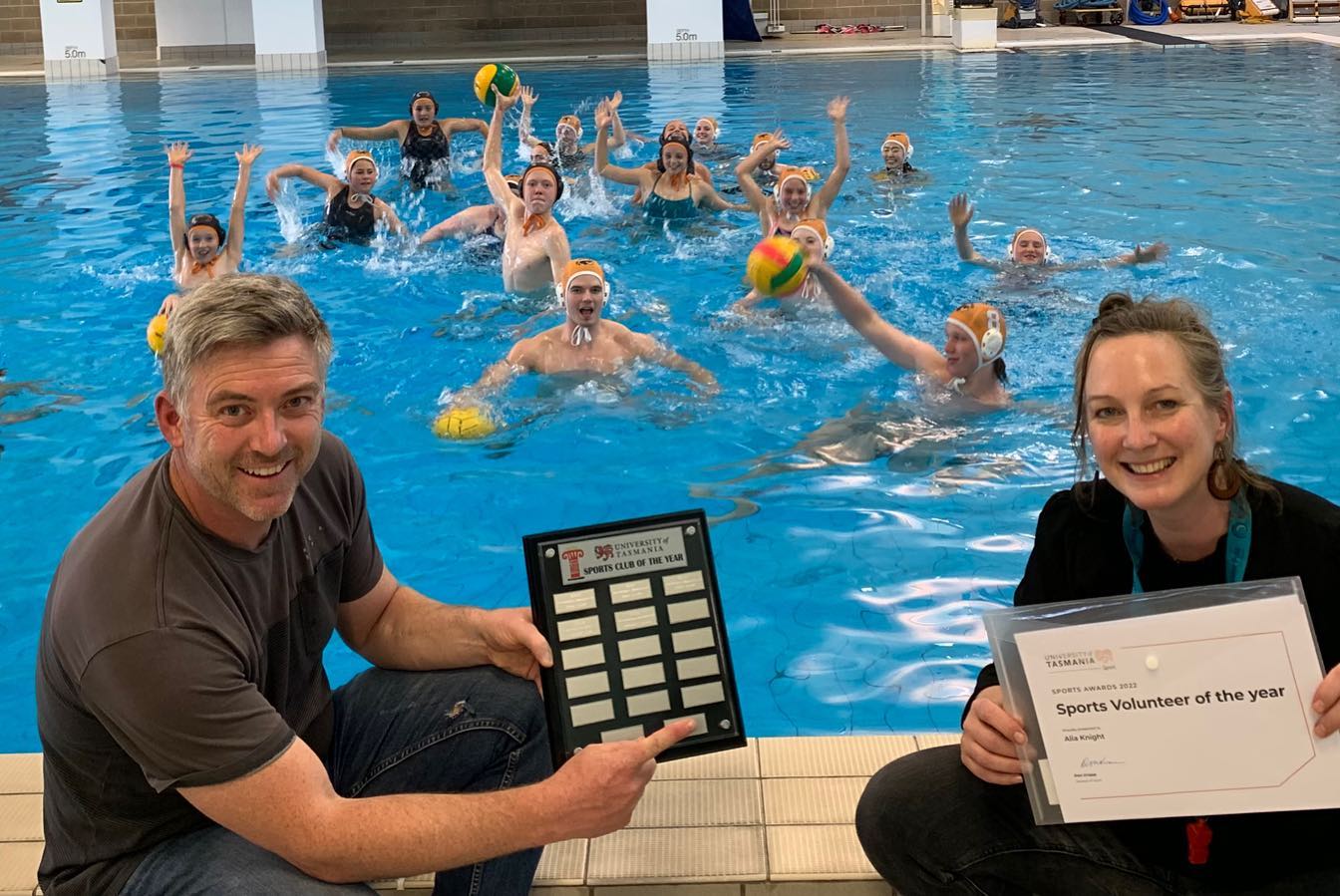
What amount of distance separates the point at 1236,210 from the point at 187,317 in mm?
9797

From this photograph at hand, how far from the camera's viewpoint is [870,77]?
18906mm

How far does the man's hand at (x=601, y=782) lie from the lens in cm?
202

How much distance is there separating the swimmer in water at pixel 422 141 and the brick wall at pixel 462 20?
1615 centimetres

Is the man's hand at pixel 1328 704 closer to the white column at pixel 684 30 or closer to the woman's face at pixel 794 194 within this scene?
the woman's face at pixel 794 194

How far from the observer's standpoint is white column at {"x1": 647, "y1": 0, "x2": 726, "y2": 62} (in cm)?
2266

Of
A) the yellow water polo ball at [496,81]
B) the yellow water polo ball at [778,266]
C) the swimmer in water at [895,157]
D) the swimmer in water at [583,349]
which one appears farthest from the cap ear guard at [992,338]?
the yellow water polo ball at [496,81]

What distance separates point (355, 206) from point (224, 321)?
7909 millimetres

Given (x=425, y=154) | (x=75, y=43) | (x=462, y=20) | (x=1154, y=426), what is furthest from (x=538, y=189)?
(x=462, y=20)

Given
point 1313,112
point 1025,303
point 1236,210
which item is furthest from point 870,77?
point 1025,303

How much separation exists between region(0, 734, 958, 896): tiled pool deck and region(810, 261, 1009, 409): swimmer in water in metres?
3.34

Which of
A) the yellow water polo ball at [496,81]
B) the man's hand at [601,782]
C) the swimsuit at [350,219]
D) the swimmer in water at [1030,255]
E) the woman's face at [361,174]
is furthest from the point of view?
the yellow water polo ball at [496,81]

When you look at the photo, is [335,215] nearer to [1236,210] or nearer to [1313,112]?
[1236,210]

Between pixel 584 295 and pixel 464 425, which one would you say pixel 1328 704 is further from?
pixel 584 295

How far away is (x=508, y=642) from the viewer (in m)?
2.46
